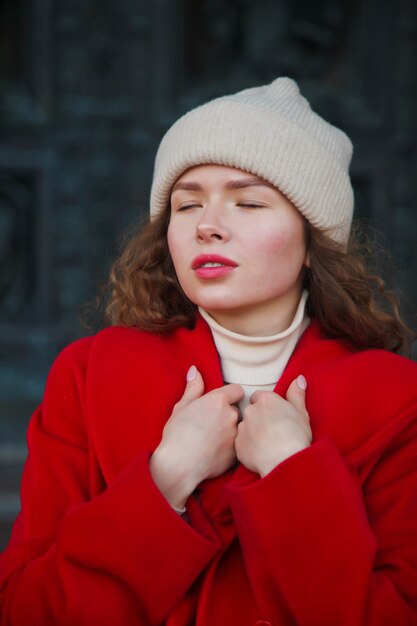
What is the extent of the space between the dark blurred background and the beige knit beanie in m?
2.19

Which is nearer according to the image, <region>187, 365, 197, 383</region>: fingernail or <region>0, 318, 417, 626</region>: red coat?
<region>0, 318, 417, 626</region>: red coat

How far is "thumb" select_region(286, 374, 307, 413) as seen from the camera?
1.67 metres

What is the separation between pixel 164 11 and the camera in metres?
4.02

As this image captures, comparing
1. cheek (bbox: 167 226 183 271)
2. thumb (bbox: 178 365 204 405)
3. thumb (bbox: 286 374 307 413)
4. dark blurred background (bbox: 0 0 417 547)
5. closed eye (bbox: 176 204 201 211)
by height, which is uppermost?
closed eye (bbox: 176 204 201 211)

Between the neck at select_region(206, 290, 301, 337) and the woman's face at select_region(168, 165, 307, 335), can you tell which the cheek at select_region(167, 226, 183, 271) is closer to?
the woman's face at select_region(168, 165, 307, 335)

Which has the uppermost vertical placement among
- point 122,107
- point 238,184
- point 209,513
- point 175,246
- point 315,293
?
point 238,184

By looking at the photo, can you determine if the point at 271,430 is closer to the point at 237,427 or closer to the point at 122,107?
the point at 237,427

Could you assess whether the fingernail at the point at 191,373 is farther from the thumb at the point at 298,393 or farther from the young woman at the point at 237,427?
the thumb at the point at 298,393

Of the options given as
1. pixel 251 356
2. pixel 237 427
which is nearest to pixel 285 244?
pixel 251 356

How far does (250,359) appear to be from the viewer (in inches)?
69.7

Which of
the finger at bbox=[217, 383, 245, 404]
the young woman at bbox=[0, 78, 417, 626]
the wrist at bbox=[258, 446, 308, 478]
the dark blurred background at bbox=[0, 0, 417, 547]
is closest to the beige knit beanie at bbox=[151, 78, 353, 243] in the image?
the young woman at bbox=[0, 78, 417, 626]

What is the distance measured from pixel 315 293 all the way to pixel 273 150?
33 centimetres

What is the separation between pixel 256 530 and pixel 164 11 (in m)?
3.01

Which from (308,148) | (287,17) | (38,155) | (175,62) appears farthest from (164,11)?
(308,148)
